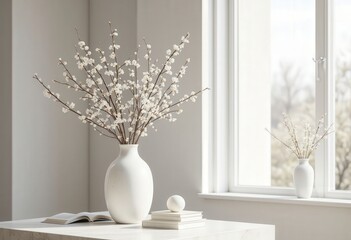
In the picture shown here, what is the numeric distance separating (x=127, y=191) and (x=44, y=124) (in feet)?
7.98

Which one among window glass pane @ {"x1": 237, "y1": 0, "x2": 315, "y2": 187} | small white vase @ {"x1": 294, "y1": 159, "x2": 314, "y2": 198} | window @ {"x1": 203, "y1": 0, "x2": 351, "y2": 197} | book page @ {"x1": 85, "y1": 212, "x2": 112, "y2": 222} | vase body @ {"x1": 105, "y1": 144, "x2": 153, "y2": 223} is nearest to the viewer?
vase body @ {"x1": 105, "y1": 144, "x2": 153, "y2": 223}

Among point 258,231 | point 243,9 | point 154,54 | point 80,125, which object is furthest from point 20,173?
point 258,231

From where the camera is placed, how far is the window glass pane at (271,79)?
4.70 metres

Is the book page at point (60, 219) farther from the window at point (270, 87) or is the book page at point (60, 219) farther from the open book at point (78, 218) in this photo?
the window at point (270, 87)

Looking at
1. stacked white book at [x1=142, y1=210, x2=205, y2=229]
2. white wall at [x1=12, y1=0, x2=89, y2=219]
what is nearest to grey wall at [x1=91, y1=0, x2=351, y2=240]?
white wall at [x1=12, y1=0, x2=89, y2=219]

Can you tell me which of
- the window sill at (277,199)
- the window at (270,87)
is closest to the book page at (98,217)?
the window sill at (277,199)

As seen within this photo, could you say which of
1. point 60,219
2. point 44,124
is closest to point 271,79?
point 44,124

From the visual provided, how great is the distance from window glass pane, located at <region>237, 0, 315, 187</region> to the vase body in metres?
1.81

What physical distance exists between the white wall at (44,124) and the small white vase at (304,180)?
2043mm

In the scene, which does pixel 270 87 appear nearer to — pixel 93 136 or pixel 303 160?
pixel 303 160

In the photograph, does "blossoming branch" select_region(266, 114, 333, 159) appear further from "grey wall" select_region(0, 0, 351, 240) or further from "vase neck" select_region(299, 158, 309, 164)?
"grey wall" select_region(0, 0, 351, 240)

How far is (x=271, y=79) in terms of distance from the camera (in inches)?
193

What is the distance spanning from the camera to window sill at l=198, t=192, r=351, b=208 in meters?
4.25
